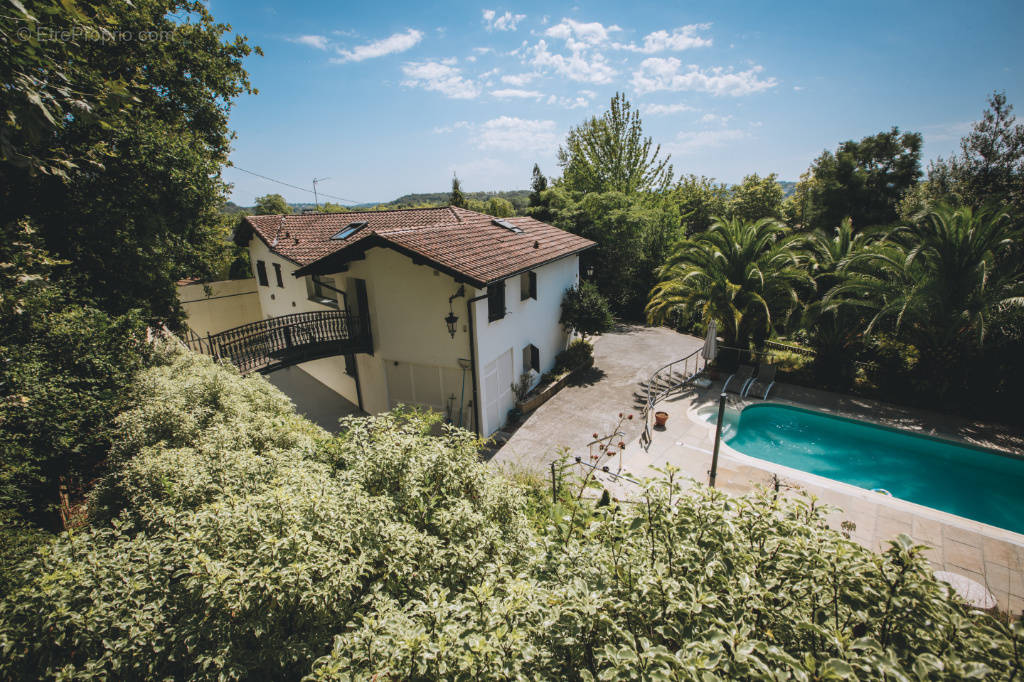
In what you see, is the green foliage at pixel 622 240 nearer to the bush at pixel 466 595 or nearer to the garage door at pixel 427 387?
the garage door at pixel 427 387

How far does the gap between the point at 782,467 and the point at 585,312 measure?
9.88 meters

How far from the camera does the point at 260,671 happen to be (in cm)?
329

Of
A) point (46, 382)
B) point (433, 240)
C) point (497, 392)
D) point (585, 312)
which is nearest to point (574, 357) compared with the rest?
point (585, 312)

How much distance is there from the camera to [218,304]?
82.4ft

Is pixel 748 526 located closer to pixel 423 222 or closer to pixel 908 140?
pixel 423 222

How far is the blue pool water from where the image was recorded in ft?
34.3

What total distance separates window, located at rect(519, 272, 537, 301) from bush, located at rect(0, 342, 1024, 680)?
11187 mm

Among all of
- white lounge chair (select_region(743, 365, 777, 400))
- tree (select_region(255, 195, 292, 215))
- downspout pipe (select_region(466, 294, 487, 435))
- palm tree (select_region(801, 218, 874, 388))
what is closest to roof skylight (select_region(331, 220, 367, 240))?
downspout pipe (select_region(466, 294, 487, 435))

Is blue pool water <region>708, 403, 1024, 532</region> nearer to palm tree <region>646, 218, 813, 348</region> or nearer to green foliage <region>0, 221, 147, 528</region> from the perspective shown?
palm tree <region>646, 218, 813, 348</region>

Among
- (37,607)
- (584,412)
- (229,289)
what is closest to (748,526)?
(37,607)

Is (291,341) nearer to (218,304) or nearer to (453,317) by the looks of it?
(453,317)

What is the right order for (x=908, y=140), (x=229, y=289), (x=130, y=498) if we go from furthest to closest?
1. (x=908, y=140)
2. (x=229, y=289)
3. (x=130, y=498)

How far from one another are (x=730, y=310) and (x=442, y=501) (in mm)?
14985

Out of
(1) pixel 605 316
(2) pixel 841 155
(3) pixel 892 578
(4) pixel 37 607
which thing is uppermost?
(2) pixel 841 155
